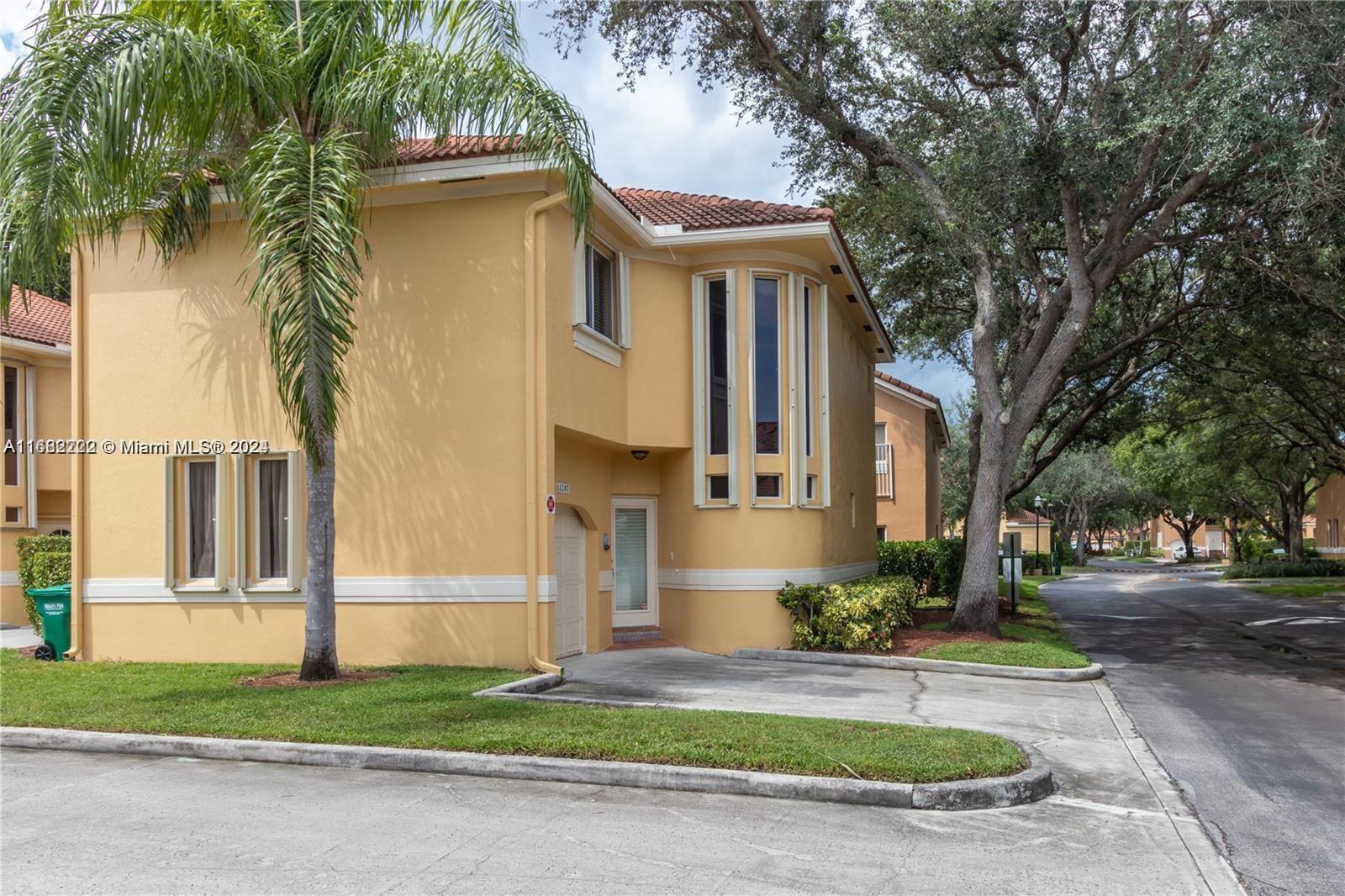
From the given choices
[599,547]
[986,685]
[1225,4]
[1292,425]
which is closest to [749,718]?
[986,685]

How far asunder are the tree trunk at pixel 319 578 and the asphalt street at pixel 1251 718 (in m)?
8.24

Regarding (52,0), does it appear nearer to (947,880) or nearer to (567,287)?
(567,287)

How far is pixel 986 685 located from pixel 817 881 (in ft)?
26.0

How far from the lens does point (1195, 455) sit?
141 ft

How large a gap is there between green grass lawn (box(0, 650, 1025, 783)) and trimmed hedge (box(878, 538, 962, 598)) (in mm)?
17331

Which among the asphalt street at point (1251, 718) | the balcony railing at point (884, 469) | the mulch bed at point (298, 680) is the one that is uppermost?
the balcony railing at point (884, 469)

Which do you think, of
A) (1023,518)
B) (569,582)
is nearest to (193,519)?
(569,582)

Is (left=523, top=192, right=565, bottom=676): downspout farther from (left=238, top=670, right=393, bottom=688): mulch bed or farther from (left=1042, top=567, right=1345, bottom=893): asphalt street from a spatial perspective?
(left=1042, top=567, right=1345, bottom=893): asphalt street

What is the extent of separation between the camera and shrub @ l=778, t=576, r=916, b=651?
47.7 ft

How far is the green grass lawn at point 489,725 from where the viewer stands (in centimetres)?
770

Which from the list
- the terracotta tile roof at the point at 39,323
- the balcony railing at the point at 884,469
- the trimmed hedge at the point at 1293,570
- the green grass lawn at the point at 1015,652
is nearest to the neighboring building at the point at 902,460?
the balcony railing at the point at 884,469

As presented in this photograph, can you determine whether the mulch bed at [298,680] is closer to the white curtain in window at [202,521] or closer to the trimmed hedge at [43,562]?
the white curtain in window at [202,521]

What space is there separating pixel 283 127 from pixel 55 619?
23.8 feet

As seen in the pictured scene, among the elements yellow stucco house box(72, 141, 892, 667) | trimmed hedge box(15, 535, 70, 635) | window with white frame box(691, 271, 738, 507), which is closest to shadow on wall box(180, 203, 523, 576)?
yellow stucco house box(72, 141, 892, 667)
